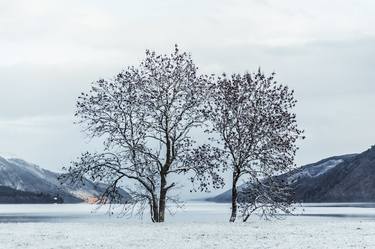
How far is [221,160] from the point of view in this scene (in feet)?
182

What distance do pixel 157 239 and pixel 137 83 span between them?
1878 centimetres

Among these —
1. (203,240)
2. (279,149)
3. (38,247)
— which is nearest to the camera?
(38,247)

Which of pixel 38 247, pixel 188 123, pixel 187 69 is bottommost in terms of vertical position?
pixel 38 247

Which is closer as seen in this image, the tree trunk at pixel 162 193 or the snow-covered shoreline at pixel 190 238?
the snow-covered shoreline at pixel 190 238

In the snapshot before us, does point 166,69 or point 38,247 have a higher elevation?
point 166,69

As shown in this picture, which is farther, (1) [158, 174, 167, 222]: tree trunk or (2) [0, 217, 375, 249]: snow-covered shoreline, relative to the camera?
(1) [158, 174, 167, 222]: tree trunk

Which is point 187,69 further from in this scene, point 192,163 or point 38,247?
point 38,247

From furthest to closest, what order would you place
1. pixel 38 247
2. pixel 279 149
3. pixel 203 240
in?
pixel 279 149 < pixel 203 240 < pixel 38 247

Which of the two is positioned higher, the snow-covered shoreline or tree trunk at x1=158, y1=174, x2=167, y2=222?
tree trunk at x1=158, y1=174, x2=167, y2=222

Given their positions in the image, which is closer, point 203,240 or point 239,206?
point 203,240

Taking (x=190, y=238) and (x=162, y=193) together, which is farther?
(x=162, y=193)

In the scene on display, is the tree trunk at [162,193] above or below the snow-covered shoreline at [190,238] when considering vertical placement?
above

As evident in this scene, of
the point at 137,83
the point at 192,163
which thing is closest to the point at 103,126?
the point at 137,83

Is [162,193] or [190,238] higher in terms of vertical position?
[162,193]
